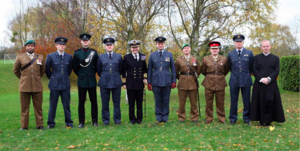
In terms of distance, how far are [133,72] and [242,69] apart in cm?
280

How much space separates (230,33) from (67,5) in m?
8.26

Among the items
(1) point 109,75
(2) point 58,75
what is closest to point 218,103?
(1) point 109,75

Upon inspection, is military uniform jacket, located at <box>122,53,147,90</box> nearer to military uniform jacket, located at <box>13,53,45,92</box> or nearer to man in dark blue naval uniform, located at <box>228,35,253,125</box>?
military uniform jacket, located at <box>13,53,45,92</box>

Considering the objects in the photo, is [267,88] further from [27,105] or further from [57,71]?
[27,105]

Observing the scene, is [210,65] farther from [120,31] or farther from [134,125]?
[120,31]

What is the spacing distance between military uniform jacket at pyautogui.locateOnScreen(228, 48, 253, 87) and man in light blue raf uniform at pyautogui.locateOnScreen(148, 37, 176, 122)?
5.05 feet

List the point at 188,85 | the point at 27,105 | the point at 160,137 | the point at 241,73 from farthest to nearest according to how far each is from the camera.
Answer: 1. the point at 188,85
2. the point at 241,73
3. the point at 27,105
4. the point at 160,137

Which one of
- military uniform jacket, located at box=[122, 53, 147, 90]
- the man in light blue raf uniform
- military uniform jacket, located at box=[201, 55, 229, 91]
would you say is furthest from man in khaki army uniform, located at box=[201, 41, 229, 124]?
military uniform jacket, located at box=[122, 53, 147, 90]

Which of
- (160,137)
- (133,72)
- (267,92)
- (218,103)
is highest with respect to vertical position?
(133,72)

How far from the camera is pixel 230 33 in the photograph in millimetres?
13617

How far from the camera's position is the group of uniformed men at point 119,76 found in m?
6.48

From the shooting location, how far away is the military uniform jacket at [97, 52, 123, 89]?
6.68 metres

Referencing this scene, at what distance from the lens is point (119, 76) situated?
680 cm

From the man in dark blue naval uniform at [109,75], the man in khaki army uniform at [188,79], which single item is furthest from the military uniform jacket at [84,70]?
the man in khaki army uniform at [188,79]
